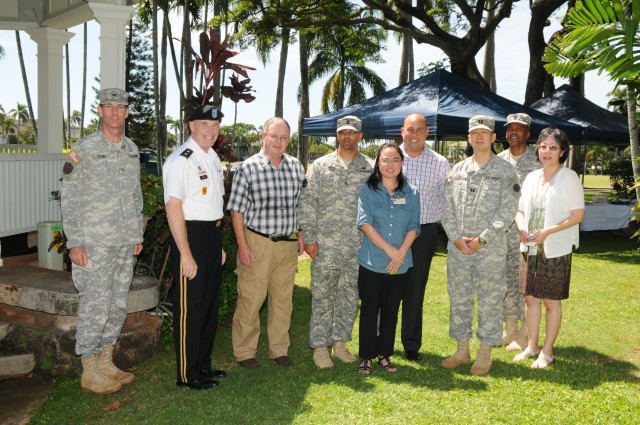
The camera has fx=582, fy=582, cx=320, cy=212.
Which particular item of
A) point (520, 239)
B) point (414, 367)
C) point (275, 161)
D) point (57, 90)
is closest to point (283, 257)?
point (275, 161)

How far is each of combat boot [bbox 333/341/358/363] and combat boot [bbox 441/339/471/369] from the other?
0.70 meters

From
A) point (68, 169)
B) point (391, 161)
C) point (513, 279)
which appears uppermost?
point (391, 161)

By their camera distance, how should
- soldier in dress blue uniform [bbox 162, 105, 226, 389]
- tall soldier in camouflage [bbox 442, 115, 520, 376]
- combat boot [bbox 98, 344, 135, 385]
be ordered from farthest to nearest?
tall soldier in camouflage [bbox 442, 115, 520, 376], combat boot [bbox 98, 344, 135, 385], soldier in dress blue uniform [bbox 162, 105, 226, 389]

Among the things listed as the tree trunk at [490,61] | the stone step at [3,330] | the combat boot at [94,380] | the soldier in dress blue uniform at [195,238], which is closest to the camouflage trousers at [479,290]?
the soldier in dress blue uniform at [195,238]

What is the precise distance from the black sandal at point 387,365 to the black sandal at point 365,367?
110 mm

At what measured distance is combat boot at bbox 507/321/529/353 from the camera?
4891 millimetres

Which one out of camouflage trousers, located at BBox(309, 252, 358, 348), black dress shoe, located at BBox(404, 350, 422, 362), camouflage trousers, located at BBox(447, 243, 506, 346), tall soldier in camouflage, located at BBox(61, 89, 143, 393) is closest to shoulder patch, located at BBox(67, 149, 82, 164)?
tall soldier in camouflage, located at BBox(61, 89, 143, 393)

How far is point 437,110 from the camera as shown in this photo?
9398 mm

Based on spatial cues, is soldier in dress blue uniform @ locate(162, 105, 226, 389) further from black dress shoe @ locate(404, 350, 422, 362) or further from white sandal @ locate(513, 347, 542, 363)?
white sandal @ locate(513, 347, 542, 363)

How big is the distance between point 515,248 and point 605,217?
26.5ft

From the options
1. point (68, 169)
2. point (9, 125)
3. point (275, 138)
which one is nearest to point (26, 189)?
point (68, 169)

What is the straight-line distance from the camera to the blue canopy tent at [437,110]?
934 centimetres

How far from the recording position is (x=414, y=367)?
4461 millimetres

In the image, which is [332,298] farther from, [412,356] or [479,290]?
[479,290]
